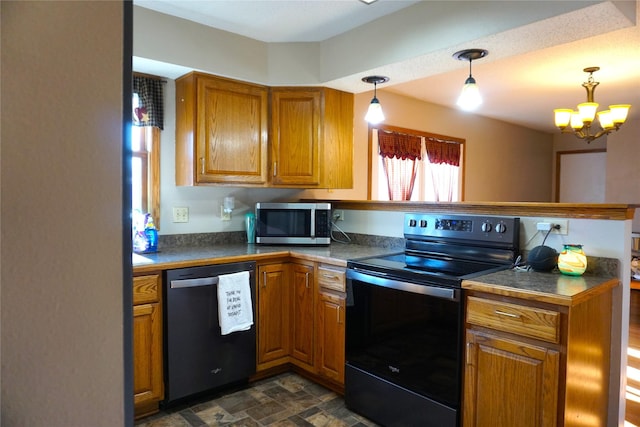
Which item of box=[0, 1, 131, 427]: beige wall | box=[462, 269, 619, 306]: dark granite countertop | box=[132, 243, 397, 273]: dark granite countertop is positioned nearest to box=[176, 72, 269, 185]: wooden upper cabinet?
box=[132, 243, 397, 273]: dark granite countertop

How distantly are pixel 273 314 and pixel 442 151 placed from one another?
125 inches

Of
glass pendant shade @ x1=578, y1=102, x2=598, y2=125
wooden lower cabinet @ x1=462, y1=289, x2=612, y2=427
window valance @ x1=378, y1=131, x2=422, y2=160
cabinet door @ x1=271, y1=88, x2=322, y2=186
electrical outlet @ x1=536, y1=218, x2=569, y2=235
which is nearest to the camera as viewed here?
wooden lower cabinet @ x1=462, y1=289, x2=612, y2=427

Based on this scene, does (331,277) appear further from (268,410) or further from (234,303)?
(268,410)

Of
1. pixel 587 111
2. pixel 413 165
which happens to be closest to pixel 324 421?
pixel 413 165

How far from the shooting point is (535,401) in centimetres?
170

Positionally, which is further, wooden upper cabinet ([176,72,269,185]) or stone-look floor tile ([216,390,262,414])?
wooden upper cabinet ([176,72,269,185])

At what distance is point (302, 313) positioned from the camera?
2.83 metres

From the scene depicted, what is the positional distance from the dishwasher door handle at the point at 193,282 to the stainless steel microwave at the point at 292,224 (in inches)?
27.3

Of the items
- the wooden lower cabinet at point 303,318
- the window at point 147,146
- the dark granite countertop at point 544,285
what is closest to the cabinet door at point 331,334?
the wooden lower cabinet at point 303,318

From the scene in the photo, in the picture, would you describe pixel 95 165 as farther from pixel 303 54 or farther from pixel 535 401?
pixel 303 54

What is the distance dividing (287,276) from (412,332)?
3.38 ft

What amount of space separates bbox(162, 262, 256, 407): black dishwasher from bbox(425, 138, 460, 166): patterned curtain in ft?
9.85

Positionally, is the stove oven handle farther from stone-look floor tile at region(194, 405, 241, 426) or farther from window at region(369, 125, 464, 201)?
window at region(369, 125, 464, 201)

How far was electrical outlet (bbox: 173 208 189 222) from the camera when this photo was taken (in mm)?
3033
